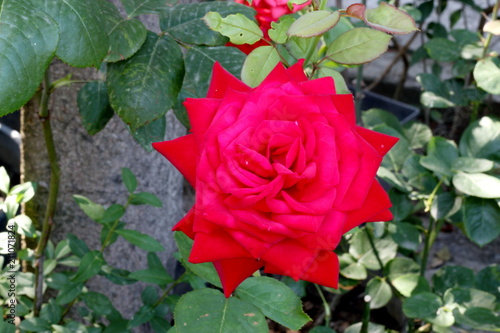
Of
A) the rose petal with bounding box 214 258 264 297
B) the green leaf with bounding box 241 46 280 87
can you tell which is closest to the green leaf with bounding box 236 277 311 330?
the rose petal with bounding box 214 258 264 297

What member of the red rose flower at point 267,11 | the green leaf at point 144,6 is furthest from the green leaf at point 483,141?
the green leaf at point 144,6

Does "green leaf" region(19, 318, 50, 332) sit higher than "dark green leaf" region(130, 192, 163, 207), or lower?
lower

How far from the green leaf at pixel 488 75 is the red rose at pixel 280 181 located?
2.43 ft

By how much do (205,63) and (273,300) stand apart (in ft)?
1.07

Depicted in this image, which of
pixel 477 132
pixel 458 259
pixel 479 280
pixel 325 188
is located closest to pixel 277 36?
pixel 325 188

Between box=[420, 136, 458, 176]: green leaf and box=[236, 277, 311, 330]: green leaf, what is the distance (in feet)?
1.65

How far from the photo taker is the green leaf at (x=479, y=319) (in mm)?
1029

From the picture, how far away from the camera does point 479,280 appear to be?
125cm

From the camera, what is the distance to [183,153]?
568mm

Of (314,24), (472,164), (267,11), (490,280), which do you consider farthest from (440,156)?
(314,24)

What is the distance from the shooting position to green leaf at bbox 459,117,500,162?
1.17m

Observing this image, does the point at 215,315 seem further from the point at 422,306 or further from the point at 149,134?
the point at 422,306

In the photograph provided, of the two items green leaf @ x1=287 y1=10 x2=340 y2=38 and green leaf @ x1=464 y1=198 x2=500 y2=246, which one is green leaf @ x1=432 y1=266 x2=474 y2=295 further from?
green leaf @ x1=287 y1=10 x2=340 y2=38

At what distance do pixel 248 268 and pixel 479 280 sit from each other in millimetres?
865
